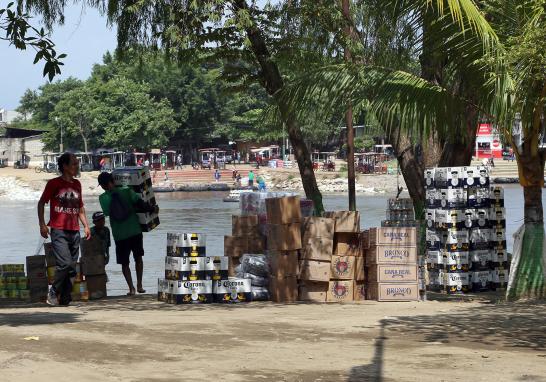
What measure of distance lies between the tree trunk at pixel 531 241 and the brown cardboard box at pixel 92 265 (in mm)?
5224

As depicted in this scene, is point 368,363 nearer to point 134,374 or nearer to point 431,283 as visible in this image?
point 134,374

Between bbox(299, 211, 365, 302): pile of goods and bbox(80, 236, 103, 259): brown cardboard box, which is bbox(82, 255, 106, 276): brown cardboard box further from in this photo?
bbox(299, 211, 365, 302): pile of goods

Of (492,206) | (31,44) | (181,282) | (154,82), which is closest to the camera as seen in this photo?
(31,44)

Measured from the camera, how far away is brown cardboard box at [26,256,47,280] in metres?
12.8

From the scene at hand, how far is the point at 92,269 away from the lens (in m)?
13.1

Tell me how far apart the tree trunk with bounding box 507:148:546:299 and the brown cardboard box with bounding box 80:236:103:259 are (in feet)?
17.3

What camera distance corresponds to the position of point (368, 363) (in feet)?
26.4

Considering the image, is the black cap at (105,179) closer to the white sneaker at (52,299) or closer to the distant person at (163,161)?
the white sneaker at (52,299)

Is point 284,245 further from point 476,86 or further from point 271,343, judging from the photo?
point 271,343

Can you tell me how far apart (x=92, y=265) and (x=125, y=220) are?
91cm

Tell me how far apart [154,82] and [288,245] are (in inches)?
3259

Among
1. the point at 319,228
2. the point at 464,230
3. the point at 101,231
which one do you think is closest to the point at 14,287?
the point at 101,231

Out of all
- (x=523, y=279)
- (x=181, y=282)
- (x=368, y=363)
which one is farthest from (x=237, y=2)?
(x=368, y=363)

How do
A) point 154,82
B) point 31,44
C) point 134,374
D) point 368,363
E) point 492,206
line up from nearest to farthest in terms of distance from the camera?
point 134,374, point 368,363, point 31,44, point 492,206, point 154,82
